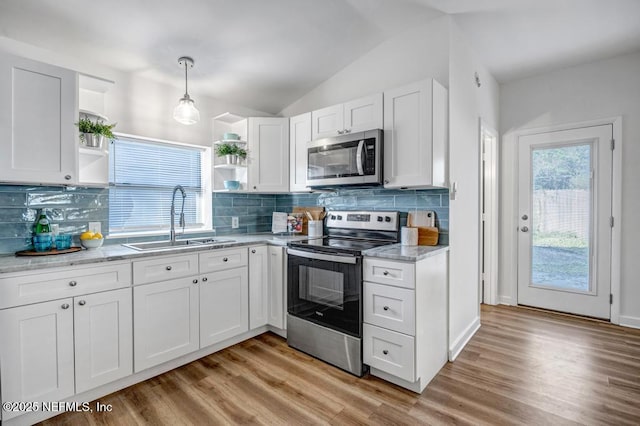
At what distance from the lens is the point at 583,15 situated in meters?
2.51

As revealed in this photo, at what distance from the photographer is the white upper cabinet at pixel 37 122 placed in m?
1.90

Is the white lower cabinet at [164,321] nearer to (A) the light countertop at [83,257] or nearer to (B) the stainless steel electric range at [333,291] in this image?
(A) the light countertop at [83,257]

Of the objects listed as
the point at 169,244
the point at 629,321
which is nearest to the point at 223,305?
the point at 169,244

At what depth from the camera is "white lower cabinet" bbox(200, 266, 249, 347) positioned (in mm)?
2545

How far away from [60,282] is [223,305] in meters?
1.13

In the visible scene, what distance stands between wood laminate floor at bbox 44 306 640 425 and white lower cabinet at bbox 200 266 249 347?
0.18 m

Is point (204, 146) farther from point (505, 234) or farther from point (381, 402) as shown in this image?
point (505, 234)

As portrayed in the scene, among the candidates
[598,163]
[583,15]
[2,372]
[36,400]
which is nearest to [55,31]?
[2,372]

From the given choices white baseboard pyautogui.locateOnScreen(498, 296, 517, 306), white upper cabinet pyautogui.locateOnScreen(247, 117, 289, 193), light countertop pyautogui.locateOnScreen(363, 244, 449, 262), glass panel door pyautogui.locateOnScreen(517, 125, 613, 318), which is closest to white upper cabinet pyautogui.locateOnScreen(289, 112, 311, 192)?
white upper cabinet pyautogui.locateOnScreen(247, 117, 289, 193)

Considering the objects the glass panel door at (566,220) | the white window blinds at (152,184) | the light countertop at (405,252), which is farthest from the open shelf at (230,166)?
the glass panel door at (566,220)

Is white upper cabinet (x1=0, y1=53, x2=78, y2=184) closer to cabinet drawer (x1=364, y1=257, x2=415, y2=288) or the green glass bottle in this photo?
the green glass bottle

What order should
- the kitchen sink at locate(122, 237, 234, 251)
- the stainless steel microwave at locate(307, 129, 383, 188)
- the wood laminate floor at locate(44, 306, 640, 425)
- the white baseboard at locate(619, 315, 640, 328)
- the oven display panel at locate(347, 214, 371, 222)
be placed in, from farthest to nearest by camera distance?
1. the white baseboard at locate(619, 315, 640, 328)
2. the oven display panel at locate(347, 214, 371, 222)
3. the kitchen sink at locate(122, 237, 234, 251)
4. the stainless steel microwave at locate(307, 129, 383, 188)
5. the wood laminate floor at locate(44, 306, 640, 425)

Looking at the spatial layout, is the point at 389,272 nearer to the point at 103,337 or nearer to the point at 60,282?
the point at 103,337

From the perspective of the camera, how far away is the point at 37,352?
179 centimetres
